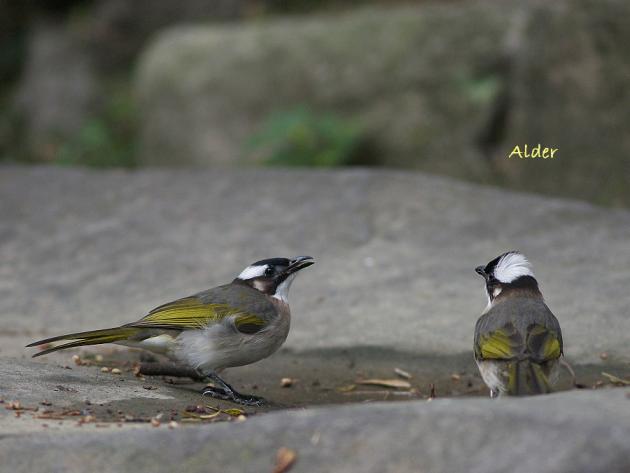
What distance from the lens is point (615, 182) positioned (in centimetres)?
1009

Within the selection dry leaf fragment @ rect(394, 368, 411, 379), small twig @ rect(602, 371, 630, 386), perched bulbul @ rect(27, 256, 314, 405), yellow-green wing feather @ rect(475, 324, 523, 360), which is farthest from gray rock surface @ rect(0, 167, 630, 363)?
yellow-green wing feather @ rect(475, 324, 523, 360)

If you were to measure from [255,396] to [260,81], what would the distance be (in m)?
8.79

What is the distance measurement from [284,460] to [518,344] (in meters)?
1.84

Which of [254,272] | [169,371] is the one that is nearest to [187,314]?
[169,371]

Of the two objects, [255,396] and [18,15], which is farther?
[18,15]

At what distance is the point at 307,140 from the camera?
40.2 ft

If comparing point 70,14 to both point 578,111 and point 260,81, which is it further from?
point 578,111

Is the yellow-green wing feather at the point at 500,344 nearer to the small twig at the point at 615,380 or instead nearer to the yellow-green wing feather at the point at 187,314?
the small twig at the point at 615,380

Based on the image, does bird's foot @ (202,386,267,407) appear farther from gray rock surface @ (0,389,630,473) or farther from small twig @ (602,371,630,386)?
small twig @ (602,371,630,386)

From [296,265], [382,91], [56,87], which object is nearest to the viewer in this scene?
[296,265]

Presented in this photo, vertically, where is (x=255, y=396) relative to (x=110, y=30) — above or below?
below

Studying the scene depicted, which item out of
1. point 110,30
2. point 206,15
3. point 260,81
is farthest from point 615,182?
point 110,30

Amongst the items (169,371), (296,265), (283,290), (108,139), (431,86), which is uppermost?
(431,86)

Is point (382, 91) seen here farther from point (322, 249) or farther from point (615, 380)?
point (615, 380)
